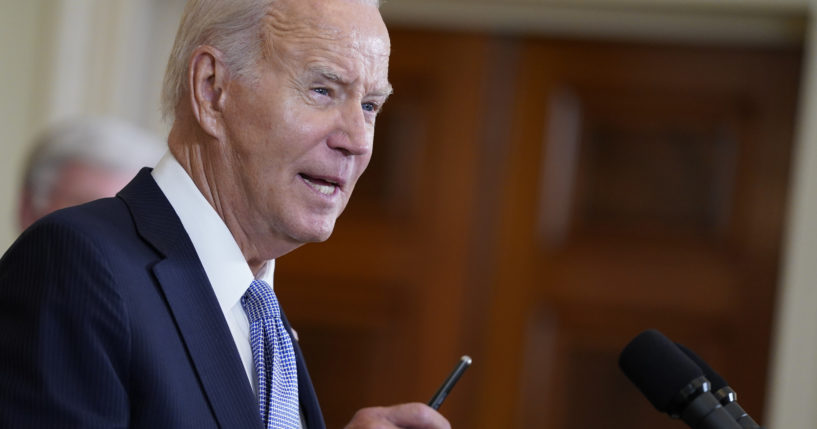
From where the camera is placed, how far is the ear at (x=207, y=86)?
1.40m

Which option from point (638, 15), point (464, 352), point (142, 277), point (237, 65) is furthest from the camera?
point (464, 352)

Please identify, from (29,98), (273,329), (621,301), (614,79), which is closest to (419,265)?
(621,301)

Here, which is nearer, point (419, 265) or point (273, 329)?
point (273, 329)

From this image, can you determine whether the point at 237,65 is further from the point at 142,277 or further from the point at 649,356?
the point at 649,356

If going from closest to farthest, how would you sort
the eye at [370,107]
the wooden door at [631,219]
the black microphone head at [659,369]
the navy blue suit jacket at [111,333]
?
1. the navy blue suit jacket at [111,333]
2. the black microphone head at [659,369]
3. the eye at [370,107]
4. the wooden door at [631,219]

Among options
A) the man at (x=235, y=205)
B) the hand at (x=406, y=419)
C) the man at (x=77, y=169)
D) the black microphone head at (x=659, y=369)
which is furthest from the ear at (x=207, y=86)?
the man at (x=77, y=169)

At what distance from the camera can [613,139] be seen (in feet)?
11.9

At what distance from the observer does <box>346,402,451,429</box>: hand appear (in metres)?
1.36

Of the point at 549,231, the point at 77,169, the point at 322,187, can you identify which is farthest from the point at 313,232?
the point at 549,231

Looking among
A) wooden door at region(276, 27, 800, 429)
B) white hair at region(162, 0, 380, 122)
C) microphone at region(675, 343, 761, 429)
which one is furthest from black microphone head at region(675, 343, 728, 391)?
wooden door at region(276, 27, 800, 429)

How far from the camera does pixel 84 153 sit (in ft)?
8.20

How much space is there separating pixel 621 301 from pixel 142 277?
257 centimetres

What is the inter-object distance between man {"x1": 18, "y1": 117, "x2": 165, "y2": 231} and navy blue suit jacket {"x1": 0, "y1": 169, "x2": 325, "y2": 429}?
1.19 m

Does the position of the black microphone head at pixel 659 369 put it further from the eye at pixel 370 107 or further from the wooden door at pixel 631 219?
the wooden door at pixel 631 219
